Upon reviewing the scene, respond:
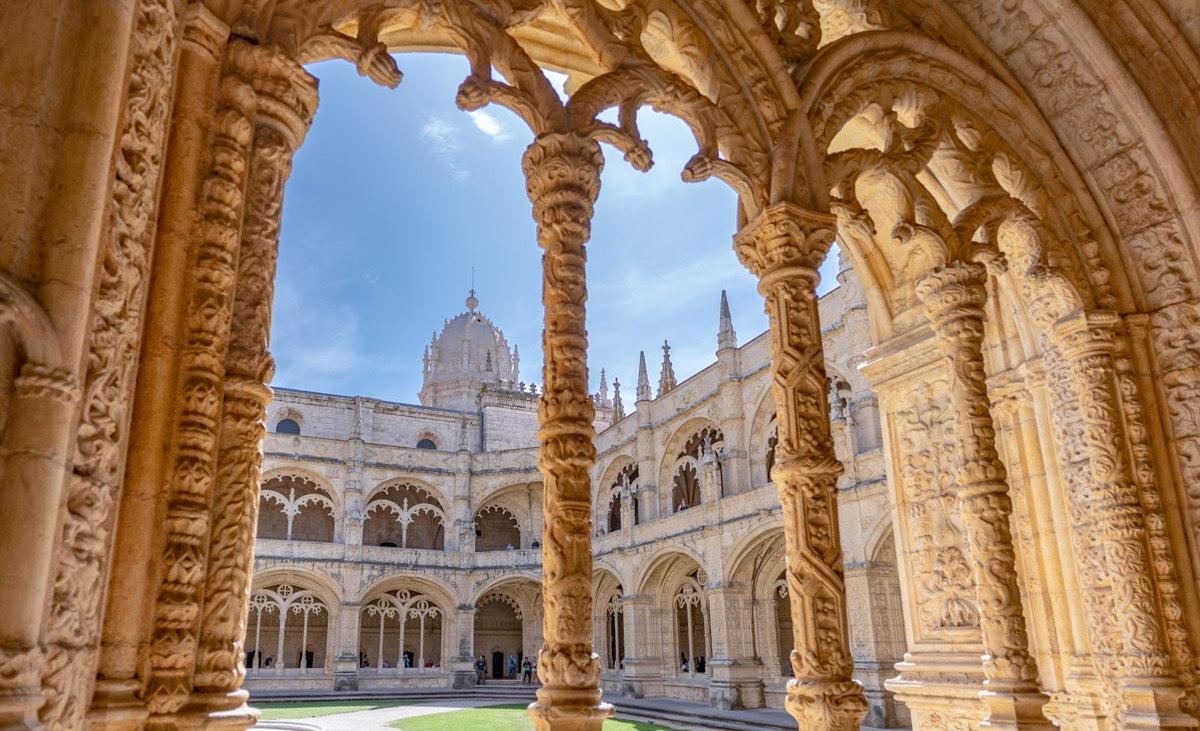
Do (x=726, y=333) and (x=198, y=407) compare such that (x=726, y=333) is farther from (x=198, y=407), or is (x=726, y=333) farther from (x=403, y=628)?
(x=198, y=407)

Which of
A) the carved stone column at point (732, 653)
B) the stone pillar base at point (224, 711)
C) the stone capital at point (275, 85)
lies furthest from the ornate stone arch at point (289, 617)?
the stone pillar base at point (224, 711)

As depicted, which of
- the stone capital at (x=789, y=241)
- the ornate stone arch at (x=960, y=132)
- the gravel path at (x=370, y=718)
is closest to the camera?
the stone capital at (x=789, y=241)

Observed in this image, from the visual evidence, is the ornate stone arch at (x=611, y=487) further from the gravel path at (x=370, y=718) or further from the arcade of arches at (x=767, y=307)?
the arcade of arches at (x=767, y=307)

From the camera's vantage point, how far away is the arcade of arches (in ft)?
7.24

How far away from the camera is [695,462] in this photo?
23000mm

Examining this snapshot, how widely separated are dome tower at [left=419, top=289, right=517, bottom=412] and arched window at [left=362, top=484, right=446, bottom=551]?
7.87 metres

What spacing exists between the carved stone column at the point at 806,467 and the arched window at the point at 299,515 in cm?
2727

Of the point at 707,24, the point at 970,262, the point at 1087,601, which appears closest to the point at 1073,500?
the point at 1087,601

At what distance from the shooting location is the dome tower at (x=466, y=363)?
40516 millimetres

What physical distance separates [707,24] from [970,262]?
2004 mm

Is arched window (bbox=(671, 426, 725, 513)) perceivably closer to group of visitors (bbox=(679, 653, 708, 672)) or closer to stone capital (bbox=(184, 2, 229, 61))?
group of visitors (bbox=(679, 653, 708, 672))

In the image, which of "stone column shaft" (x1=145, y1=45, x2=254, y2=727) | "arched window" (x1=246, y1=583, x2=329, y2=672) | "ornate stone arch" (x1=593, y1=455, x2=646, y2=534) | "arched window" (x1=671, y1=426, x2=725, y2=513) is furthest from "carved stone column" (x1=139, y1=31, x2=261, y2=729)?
"arched window" (x1=246, y1=583, x2=329, y2=672)

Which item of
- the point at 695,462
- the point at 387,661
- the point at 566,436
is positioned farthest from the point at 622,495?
the point at 566,436

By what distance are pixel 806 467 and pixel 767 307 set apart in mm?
799
